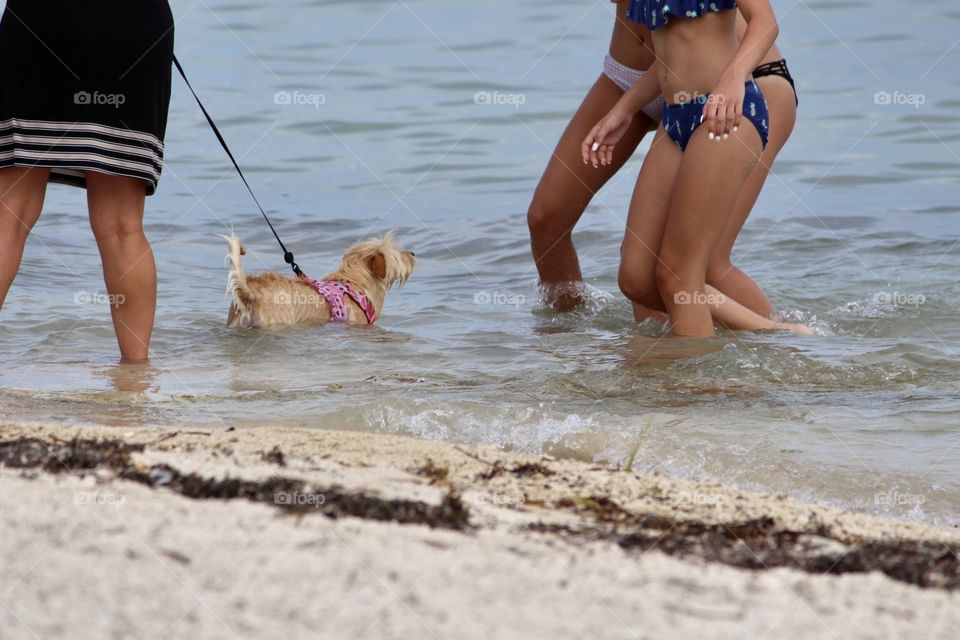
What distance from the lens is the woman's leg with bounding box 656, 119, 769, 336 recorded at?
176 inches

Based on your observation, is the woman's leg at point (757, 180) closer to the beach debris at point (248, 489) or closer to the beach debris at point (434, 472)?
the beach debris at point (434, 472)

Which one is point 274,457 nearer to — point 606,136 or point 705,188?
point 705,188

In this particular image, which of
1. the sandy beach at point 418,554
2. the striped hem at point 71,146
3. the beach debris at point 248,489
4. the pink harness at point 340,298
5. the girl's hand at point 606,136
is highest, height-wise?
the girl's hand at point 606,136

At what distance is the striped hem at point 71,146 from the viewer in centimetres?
402

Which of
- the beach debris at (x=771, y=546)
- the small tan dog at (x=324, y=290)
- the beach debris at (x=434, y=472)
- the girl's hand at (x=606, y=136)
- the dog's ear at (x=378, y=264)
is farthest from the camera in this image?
the dog's ear at (x=378, y=264)

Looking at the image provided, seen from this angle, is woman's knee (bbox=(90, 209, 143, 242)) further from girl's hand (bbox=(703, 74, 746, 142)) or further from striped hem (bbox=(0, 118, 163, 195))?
girl's hand (bbox=(703, 74, 746, 142))

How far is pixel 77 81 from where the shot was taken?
404 centimetres

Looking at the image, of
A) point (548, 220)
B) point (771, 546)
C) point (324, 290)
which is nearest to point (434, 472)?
point (771, 546)

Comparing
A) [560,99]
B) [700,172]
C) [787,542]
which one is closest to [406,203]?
[560,99]

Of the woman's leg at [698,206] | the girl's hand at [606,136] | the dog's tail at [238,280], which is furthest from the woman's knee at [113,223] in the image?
the woman's leg at [698,206]

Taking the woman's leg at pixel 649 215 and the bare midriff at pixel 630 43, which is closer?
the woman's leg at pixel 649 215

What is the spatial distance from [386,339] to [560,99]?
772cm

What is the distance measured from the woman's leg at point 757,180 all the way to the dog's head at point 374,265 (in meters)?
1.76

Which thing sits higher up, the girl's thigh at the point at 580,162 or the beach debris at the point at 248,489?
the girl's thigh at the point at 580,162
